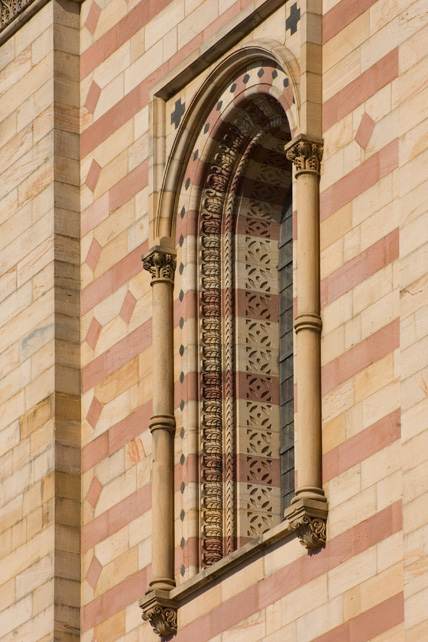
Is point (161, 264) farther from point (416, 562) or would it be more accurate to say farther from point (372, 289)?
point (416, 562)

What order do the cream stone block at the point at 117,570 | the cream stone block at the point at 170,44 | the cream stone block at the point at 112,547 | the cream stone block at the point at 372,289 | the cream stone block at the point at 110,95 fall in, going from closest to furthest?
the cream stone block at the point at 372,289 < the cream stone block at the point at 117,570 < the cream stone block at the point at 112,547 < the cream stone block at the point at 170,44 < the cream stone block at the point at 110,95

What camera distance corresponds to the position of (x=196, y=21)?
19156 mm

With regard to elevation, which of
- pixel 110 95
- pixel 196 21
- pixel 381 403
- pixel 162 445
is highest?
pixel 110 95

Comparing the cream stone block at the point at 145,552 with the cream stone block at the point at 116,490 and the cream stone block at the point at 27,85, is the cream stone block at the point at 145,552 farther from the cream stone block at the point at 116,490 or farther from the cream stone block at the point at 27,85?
the cream stone block at the point at 27,85

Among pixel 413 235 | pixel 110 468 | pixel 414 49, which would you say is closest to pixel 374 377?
pixel 413 235

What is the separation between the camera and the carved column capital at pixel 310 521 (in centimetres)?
1622

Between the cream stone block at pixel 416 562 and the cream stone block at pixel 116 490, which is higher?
the cream stone block at pixel 116 490

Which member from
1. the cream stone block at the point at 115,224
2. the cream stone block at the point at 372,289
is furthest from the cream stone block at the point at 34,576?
the cream stone block at the point at 372,289

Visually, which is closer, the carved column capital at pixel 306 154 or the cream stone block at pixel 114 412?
the carved column capital at pixel 306 154

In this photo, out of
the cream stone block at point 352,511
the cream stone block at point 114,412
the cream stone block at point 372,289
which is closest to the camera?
the cream stone block at point 352,511

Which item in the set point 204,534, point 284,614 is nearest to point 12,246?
point 204,534

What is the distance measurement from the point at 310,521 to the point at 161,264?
3082 mm

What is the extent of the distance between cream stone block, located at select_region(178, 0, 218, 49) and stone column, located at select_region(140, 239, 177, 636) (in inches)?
63.3

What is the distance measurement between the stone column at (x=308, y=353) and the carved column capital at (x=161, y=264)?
1.69 m
